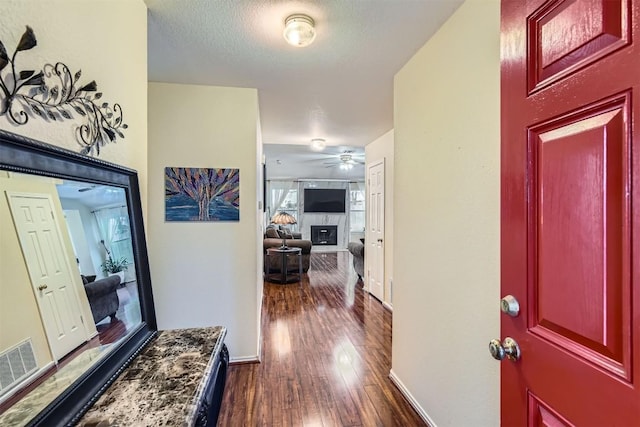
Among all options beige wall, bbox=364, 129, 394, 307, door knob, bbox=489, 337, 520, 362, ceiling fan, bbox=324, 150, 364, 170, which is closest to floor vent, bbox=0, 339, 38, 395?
door knob, bbox=489, 337, 520, 362

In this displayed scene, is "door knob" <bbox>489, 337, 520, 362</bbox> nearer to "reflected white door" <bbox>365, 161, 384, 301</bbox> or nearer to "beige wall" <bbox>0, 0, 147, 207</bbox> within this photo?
"beige wall" <bbox>0, 0, 147, 207</bbox>

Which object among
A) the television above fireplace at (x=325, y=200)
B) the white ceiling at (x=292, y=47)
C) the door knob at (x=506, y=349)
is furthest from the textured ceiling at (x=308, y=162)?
the door knob at (x=506, y=349)

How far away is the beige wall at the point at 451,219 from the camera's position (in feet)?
4.46

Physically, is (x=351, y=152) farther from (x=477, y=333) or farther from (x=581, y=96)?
(x=581, y=96)

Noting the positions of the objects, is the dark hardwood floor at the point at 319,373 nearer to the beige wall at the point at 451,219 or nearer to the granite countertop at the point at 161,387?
the beige wall at the point at 451,219

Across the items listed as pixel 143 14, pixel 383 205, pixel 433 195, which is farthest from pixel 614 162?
pixel 383 205

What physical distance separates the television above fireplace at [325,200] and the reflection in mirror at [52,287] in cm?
835

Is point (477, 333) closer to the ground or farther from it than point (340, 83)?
closer to the ground

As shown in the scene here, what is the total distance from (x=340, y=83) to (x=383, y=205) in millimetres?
2199

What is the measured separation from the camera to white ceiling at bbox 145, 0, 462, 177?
1.57m

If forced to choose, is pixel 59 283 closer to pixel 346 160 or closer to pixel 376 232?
pixel 376 232

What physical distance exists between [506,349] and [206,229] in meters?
2.31

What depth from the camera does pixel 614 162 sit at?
62 cm

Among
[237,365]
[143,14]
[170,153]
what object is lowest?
[237,365]
